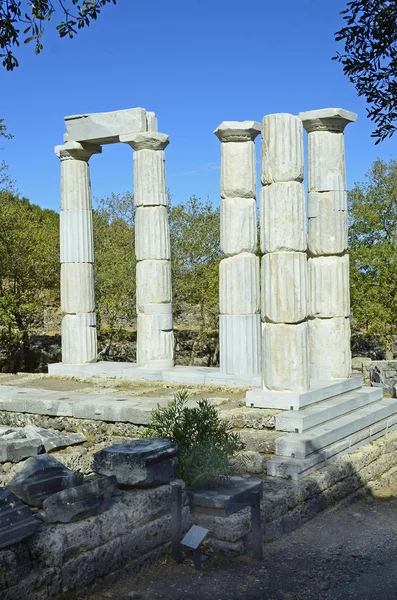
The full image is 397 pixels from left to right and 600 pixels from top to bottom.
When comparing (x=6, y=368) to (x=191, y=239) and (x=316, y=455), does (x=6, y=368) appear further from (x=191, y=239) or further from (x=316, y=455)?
(x=316, y=455)

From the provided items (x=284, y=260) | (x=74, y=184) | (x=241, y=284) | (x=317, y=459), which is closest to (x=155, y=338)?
(x=241, y=284)

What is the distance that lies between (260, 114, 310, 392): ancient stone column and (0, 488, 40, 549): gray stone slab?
5656mm

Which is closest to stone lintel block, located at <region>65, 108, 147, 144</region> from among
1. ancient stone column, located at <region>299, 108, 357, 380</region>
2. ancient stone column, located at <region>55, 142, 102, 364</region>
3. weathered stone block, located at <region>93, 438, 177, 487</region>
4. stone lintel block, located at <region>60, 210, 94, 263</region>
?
ancient stone column, located at <region>55, 142, 102, 364</region>

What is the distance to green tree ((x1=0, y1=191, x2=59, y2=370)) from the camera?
22.4 meters

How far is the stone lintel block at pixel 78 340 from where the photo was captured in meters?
16.1

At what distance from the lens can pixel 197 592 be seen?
6.21m

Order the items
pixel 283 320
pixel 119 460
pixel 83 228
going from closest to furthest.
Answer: pixel 119 460 → pixel 283 320 → pixel 83 228

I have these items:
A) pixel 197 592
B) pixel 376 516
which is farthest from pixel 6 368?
pixel 197 592

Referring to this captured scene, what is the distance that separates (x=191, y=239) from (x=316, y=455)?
53.1 ft

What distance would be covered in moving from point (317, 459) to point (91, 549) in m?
4.12

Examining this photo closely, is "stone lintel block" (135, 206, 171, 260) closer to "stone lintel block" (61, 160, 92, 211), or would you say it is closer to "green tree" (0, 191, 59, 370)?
"stone lintel block" (61, 160, 92, 211)

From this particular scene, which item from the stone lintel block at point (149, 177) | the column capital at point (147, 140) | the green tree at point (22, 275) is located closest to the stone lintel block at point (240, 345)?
the stone lintel block at point (149, 177)

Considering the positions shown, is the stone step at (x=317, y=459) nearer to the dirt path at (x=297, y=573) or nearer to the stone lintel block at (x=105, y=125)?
the dirt path at (x=297, y=573)

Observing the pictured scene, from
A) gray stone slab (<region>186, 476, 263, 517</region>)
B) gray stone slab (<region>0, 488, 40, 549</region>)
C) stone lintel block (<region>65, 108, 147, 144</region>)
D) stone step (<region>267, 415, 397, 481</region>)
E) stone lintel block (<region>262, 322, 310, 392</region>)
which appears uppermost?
stone lintel block (<region>65, 108, 147, 144</region>)
